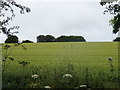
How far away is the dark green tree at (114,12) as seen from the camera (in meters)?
2.54

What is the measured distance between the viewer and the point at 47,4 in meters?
2.67

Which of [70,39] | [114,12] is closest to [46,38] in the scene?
[70,39]

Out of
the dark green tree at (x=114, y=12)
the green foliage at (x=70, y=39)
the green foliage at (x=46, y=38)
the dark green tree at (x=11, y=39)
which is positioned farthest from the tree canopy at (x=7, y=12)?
the dark green tree at (x=114, y=12)

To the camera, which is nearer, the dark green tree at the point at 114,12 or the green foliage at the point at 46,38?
the dark green tree at the point at 114,12

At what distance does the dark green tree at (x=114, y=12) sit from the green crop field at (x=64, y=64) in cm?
26

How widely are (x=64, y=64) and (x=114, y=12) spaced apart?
2.89 ft

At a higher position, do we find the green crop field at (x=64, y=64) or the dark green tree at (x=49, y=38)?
the dark green tree at (x=49, y=38)

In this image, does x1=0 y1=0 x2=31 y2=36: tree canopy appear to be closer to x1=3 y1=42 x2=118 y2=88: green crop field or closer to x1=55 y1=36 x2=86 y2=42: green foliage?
x1=3 y1=42 x2=118 y2=88: green crop field

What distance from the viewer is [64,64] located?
2.78 m

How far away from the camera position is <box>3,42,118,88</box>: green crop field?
2.61 meters

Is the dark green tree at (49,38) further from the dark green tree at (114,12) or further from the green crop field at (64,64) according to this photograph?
the dark green tree at (114,12)

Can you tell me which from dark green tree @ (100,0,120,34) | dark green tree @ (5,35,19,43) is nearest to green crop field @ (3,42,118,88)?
dark green tree @ (5,35,19,43)

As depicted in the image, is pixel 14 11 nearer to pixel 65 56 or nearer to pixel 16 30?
pixel 16 30

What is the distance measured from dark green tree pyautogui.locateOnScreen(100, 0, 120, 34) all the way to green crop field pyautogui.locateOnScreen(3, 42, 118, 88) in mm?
259
